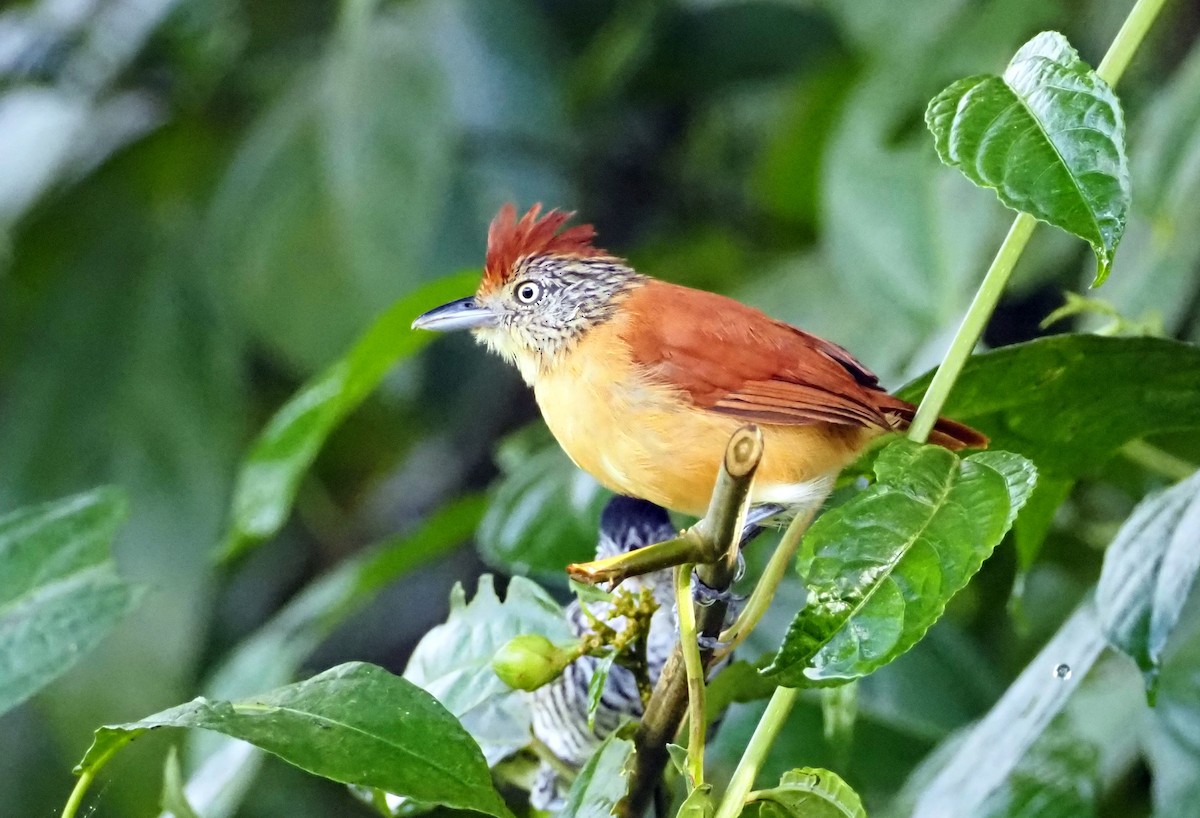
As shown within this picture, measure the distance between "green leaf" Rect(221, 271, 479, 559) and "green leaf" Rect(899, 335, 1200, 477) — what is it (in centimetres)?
60

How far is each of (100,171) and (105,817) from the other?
1.27m

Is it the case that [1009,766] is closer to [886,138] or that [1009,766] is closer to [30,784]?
[886,138]

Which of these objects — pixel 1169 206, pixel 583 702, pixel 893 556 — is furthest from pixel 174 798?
Answer: pixel 1169 206

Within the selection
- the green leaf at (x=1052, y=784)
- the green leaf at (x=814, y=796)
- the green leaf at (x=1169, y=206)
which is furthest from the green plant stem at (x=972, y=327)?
the green leaf at (x=1169, y=206)

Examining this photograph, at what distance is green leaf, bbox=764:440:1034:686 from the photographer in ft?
2.45

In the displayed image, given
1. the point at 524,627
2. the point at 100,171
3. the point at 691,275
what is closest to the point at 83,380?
the point at 100,171

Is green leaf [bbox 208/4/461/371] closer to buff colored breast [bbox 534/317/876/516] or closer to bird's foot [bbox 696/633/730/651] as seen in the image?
buff colored breast [bbox 534/317/876/516]

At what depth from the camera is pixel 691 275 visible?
286 centimetres

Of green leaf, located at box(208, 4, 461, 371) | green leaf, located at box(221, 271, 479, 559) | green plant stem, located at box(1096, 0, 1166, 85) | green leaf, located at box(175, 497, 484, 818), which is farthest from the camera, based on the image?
green leaf, located at box(208, 4, 461, 371)

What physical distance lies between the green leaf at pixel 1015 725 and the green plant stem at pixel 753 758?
0.34 metres

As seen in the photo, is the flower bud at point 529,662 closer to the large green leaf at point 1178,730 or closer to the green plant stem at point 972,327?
the green plant stem at point 972,327

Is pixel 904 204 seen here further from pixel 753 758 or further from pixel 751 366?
pixel 753 758

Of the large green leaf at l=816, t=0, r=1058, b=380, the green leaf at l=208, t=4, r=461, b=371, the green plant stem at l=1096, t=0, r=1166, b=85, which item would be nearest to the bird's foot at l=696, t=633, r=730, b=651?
the green plant stem at l=1096, t=0, r=1166, b=85

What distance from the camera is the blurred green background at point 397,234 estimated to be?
2.05m
